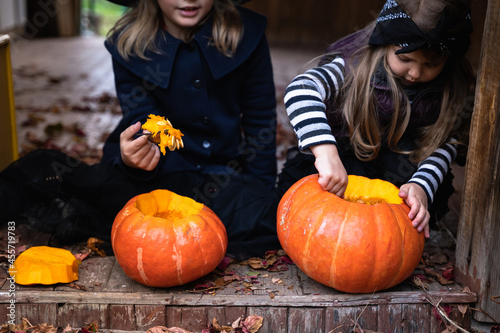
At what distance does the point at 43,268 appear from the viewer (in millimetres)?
1958

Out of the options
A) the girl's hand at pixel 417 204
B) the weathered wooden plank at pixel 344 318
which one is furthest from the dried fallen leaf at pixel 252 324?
the girl's hand at pixel 417 204

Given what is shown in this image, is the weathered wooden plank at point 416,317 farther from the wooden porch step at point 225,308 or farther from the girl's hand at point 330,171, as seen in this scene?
the girl's hand at point 330,171

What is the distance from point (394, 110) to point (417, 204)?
0.44 meters

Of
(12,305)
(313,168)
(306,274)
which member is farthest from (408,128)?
(12,305)

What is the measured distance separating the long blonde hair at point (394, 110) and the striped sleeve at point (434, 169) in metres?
0.03

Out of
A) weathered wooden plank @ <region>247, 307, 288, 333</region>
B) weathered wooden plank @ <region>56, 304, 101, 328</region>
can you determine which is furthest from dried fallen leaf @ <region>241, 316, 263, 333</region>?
weathered wooden plank @ <region>56, 304, 101, 328</region>

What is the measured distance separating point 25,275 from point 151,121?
0.73 m

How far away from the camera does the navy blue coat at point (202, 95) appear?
2.53 metres

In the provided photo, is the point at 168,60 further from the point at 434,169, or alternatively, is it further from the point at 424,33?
the point at 434,169

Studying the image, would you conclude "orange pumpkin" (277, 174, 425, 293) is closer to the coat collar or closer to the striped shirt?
the striped shirt

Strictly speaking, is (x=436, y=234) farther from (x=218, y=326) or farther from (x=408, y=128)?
(x=218, y=326)

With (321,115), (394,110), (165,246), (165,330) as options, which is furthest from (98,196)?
(394,110)

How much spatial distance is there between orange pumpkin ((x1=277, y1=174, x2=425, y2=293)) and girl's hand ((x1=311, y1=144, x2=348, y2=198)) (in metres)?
0.04

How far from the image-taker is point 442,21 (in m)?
1.91
